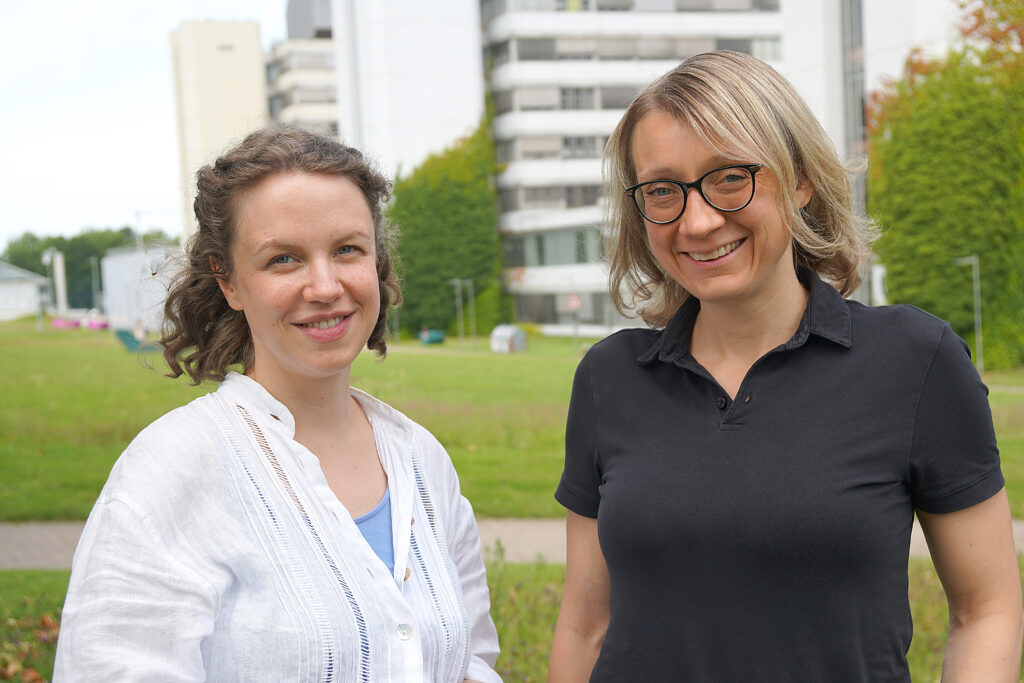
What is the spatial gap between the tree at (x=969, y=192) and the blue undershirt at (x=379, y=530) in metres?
21.0

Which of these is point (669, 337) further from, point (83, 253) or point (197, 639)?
point (83, 253)

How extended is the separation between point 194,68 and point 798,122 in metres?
75.5

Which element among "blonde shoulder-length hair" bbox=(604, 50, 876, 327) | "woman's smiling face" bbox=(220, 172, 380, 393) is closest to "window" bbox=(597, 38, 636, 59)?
"blonde shoulder-length hair" bbox=(604, 50, 876, 327)

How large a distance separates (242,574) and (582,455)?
766 mm

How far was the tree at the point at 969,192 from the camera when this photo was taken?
2111 cm

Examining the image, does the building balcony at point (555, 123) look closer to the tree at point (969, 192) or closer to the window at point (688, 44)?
the window at point (688, 44)

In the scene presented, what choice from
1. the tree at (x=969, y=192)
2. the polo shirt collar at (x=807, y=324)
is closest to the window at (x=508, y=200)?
the tree at (x=969, y=192)

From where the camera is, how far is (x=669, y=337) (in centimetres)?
212

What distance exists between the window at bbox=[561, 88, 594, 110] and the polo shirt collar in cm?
3966

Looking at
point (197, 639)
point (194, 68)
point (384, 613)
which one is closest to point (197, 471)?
point (197, 639)

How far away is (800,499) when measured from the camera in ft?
Result: 5.96

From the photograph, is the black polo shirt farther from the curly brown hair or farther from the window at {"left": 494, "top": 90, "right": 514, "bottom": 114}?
the window at {"left": 494, "top": 90, "right": 514, "bottom": 114}

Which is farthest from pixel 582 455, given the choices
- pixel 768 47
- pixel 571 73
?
pixel 768 47

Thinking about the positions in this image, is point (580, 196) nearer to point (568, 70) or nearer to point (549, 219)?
point (568, 70)
